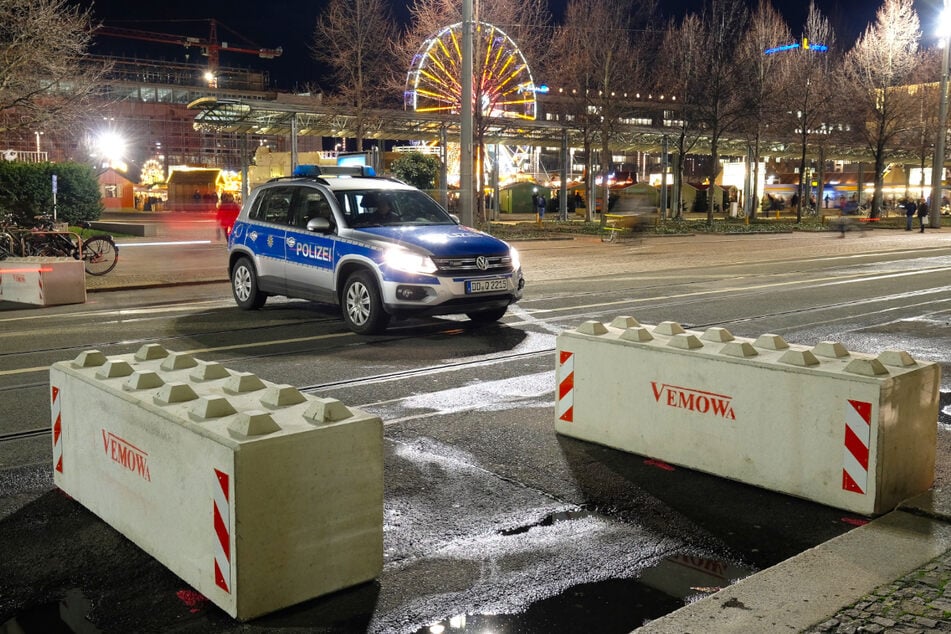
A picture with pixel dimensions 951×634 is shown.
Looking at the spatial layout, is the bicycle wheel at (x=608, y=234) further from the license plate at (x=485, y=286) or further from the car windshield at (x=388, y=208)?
the license plate at (x=485, y=286)

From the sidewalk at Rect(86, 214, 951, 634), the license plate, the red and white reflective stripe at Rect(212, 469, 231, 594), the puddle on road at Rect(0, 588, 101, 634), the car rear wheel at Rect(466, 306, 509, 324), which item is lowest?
the puddle on road at Rect(0, 588, 101, 634)

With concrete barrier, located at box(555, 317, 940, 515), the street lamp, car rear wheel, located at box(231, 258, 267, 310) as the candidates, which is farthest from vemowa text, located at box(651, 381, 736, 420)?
the street lamp

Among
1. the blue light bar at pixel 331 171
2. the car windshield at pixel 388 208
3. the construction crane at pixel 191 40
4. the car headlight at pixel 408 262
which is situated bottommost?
the car headlight at pixel 408 262

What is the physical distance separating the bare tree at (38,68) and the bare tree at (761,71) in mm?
29894

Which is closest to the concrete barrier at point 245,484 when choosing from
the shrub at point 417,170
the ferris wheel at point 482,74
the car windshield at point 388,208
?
the car windshield at point 388,208

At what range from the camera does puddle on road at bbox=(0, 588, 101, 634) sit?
3564 mm

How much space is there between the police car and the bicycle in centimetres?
641

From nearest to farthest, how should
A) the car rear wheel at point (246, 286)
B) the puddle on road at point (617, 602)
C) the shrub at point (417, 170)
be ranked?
1. the puddle on road at point (617, 602)
2. the car rear wheel at point (246, 286)
3. the shrub at point (417, 170)

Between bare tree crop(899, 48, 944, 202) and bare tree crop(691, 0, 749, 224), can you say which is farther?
bare tree crop(899, 48, 944, 202)

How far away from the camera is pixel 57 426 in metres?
4.98

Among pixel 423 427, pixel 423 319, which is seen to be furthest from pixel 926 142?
pixel 423 427

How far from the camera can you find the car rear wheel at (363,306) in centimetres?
1059

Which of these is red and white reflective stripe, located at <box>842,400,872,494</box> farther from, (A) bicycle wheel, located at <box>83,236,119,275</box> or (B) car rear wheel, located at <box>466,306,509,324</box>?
(A) bicycle wheel, located at <box>83,236,119,275</box>

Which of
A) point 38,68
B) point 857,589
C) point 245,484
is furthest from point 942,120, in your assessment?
point 245,484
